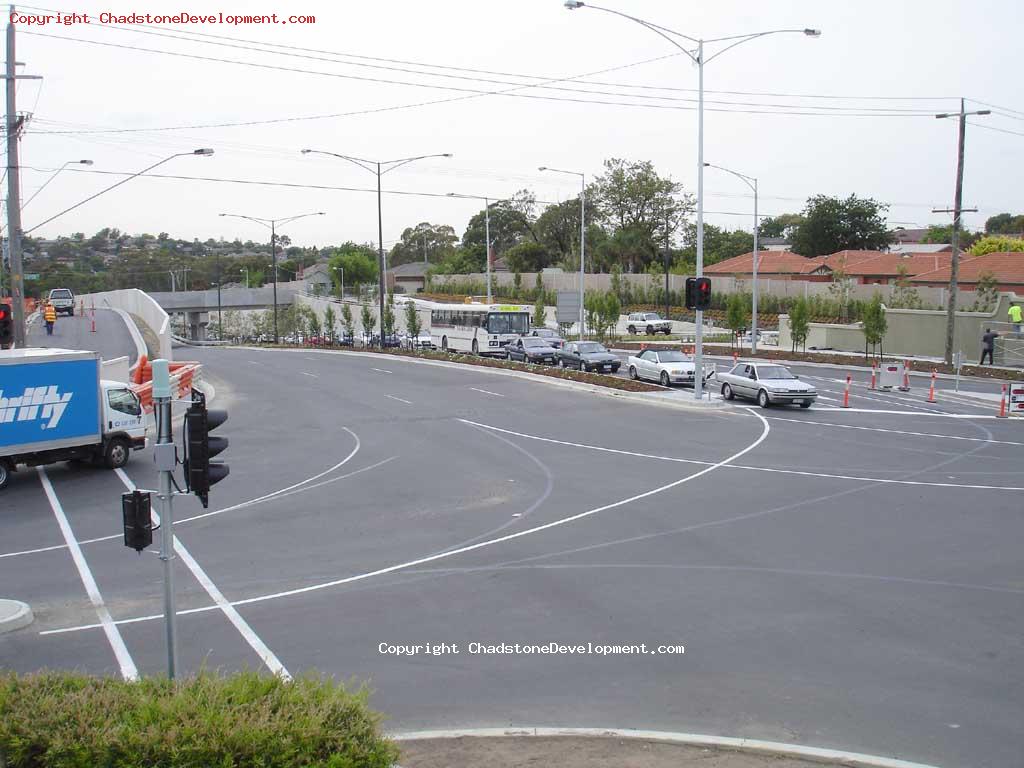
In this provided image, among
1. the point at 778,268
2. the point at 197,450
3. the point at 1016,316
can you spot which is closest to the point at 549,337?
the point at 1016,316

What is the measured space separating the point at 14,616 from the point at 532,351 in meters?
36.7

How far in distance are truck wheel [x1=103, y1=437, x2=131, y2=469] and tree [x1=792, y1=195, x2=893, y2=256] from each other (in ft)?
342

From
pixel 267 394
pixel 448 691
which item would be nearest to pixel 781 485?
Result: pixel 448 691

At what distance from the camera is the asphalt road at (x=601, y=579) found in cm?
830

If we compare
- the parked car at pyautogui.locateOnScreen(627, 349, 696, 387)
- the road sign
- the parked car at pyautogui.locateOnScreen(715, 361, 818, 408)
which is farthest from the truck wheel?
the road sign

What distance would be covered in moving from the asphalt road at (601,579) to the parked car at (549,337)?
24561 millimetres

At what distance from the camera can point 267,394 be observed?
3572 cm

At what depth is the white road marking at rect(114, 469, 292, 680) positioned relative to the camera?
925 cm

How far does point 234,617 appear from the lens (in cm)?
1084

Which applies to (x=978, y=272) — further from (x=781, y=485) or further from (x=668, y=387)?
(x=781, y=485)

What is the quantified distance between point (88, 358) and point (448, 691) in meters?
15.1

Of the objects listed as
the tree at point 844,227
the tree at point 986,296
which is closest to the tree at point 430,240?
the tree at point 844,227

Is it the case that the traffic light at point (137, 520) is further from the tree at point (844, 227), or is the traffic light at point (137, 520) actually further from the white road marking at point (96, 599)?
the tree at point (844, 227)

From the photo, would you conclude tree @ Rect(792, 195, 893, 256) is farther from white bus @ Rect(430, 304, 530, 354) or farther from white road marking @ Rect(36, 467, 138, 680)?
white road marking @ Rect(36, 467, 138, 680)
